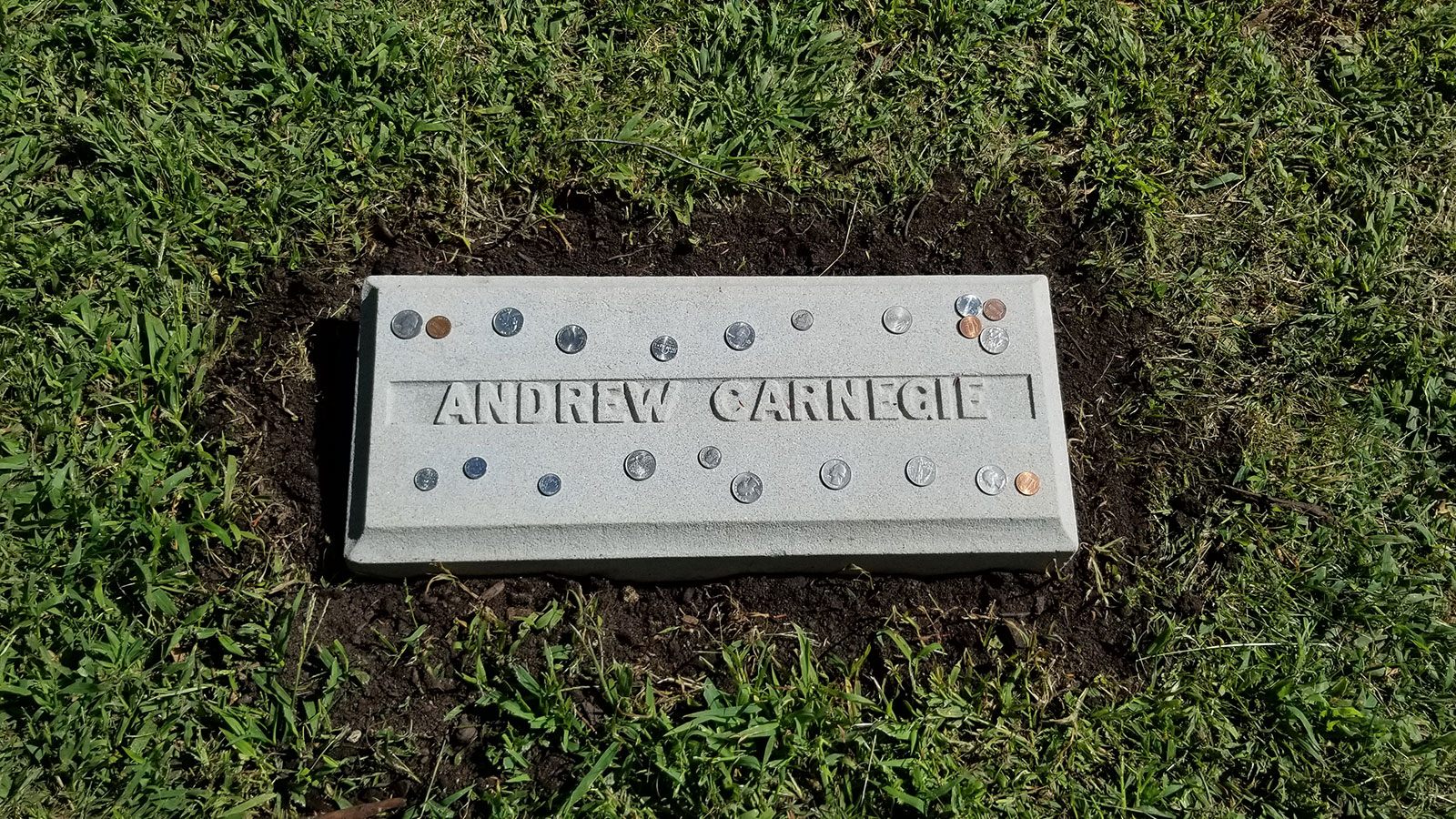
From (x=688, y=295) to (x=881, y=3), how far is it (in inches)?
48.1

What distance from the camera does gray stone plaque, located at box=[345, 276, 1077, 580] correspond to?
216 centimetres

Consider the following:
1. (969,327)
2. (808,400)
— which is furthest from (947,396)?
(808,400)

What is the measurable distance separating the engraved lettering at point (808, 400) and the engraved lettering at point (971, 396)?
30 cm

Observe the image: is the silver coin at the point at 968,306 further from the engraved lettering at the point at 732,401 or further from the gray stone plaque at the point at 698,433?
the engraved lettering at the point at 732,401

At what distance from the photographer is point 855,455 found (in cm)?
221

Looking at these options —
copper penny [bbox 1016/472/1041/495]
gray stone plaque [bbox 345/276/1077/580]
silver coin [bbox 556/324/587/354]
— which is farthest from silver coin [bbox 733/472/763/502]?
copper penny [bbox 1016/472/1041/495]

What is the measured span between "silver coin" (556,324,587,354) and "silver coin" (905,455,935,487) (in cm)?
75

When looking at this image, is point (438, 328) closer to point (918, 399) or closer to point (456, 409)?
point (456, 409)

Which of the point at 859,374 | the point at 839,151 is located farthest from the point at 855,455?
the point at 839,151

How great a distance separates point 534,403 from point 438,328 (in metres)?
0.28

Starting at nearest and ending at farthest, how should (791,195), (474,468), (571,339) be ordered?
1. (474,468)
2. (571,339)
3. (791,195)

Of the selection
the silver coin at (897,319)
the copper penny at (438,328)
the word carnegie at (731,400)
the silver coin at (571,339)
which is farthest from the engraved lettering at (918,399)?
the copper penny at (438,328)

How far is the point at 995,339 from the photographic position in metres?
2.31

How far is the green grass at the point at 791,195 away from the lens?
A: 7.07 feet
